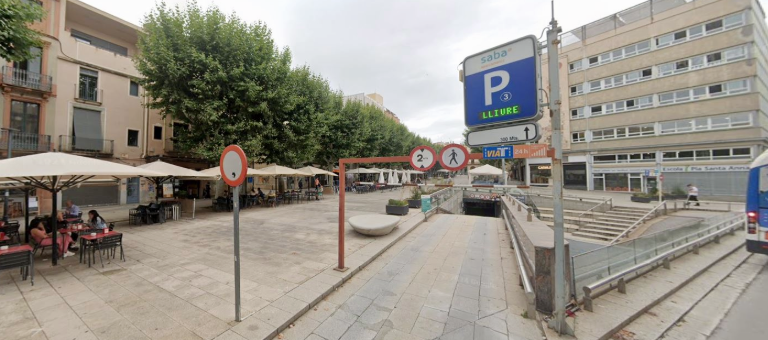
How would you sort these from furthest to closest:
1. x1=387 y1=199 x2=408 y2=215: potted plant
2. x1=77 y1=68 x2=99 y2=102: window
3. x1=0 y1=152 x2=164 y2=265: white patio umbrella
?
x1=77 y1=68 x2=99 y2=102: window < x1=387 y1=199 x2=408 y2=215: potted plant < x1=0 y1=152 x2=164 y2=265: white patio umbrella

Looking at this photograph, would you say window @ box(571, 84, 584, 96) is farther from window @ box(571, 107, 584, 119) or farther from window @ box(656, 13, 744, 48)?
window @ box(656, 13, 744, 48)

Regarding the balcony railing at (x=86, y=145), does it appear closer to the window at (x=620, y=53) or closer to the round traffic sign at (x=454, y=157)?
the round traffic sign at (x=454, y=157)

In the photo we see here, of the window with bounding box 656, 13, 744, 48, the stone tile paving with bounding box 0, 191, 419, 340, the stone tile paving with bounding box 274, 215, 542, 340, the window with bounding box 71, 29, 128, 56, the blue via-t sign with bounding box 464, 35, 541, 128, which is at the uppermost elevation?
the window with bounding box 656, 13, 744, 48

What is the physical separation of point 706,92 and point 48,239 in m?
38.3

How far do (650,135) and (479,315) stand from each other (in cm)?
3131

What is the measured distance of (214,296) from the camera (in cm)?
438

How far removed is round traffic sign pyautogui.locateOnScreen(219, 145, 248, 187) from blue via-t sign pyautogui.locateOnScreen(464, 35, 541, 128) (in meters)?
3.00

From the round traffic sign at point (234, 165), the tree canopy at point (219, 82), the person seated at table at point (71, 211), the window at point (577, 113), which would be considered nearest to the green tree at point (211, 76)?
the tree canopy at point (219, 82)

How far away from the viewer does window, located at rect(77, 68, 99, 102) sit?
16375 mm

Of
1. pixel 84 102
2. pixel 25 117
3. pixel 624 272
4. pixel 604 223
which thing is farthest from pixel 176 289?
pixel 84 102

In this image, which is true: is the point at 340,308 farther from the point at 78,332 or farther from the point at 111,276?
the point at 111,276

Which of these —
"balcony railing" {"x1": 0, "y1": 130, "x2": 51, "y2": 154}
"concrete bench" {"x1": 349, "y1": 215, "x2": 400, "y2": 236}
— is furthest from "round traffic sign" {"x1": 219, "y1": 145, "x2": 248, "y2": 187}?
"balcony railing" {"x1": 0, "y1": 130, "x2": 51, "y2": 154}

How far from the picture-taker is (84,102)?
16.3 m

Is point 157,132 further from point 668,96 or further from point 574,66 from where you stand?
point 668,96
